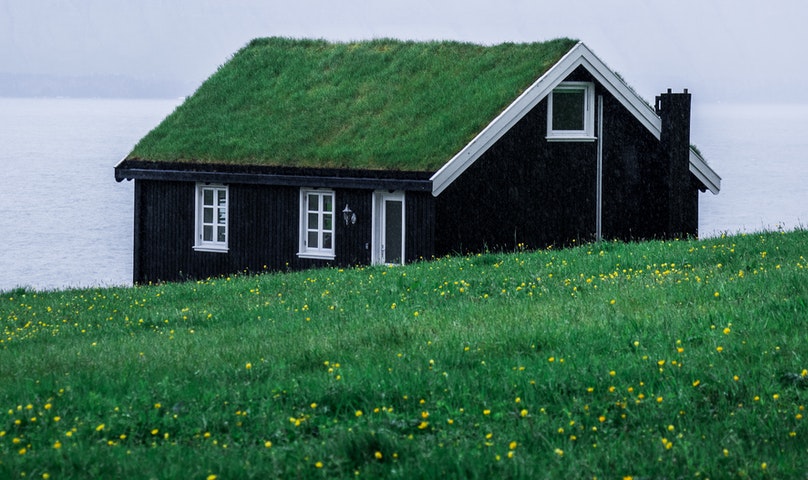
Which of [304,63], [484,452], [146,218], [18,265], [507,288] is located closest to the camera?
[484,452]

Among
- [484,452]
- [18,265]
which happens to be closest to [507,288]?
[484,452]

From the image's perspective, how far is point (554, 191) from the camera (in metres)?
28.5

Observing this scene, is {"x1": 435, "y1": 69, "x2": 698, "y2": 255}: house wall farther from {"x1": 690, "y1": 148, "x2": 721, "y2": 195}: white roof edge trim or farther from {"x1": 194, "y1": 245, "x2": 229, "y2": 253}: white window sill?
{"x1": 194, "y1": 245, "x2": 229, "y2": 253}: white window sill

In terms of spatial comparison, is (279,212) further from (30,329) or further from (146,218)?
(30,329)

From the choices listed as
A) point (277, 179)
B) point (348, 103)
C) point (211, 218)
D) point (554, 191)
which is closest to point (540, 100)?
point (554, 191)

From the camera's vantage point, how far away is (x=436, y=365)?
11.1m

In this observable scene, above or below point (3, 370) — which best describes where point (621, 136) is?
above

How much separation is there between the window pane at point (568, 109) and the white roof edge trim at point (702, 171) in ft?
13.0

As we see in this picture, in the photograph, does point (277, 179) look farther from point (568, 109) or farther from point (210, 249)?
point (568, 109)

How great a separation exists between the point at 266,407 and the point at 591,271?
8619 mm

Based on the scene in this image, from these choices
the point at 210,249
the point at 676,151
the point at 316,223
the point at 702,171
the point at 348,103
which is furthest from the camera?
the point at 702,171

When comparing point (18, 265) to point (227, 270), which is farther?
point (18, 265)

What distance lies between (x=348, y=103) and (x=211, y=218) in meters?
4.63

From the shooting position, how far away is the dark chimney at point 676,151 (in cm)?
2947
